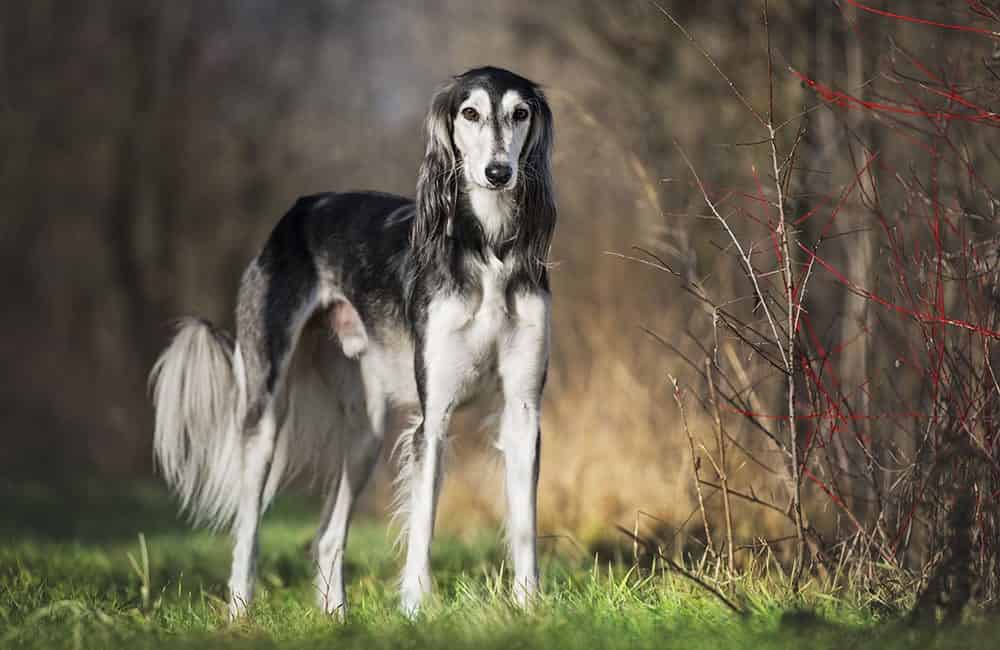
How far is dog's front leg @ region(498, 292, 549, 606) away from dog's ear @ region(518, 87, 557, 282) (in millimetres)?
150

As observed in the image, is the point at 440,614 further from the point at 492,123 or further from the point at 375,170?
the point at 375,170

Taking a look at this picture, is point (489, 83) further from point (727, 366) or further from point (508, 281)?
point (727, 366)

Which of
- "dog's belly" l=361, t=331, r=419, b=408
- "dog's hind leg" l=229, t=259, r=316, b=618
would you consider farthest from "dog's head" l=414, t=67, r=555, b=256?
"dog's hind leg" l=229, t=259, r=316, b=618

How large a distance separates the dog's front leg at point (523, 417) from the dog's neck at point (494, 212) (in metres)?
0.23

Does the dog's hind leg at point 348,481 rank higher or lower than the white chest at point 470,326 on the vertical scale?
lower

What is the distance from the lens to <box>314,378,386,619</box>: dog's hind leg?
19.5 ft

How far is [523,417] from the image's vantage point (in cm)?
493

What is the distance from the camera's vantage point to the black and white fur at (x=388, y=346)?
15.9ft

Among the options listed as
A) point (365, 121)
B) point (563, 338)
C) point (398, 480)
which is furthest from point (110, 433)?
point (398, 480)

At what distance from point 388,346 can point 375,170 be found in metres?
15.8

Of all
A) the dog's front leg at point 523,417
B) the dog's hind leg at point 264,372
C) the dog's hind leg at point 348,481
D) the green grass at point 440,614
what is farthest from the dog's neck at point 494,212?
the dog's hind leg at point 348,481

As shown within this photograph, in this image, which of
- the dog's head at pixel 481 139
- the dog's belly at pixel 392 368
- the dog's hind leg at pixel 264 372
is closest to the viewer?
the dog's head at pixel 481 139

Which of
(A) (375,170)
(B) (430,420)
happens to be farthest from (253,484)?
(A) (375,170)

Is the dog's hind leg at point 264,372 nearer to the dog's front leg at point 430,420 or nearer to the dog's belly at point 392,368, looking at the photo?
the dog's belly at point 392,368
